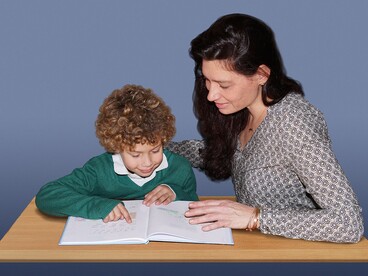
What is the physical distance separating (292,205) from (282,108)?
0.38 meters

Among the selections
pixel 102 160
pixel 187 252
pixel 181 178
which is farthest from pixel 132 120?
pixel 187 252

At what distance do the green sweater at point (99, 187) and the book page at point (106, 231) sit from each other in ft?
0.19

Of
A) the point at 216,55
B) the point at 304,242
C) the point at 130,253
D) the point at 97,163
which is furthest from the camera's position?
the point at 97,163

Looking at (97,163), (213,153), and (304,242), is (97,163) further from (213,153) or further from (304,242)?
(304,242)

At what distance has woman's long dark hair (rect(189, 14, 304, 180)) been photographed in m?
2.44

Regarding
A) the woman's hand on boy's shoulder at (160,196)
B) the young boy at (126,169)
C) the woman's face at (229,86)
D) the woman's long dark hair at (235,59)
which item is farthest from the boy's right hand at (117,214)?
the woman's long dark hair at (235,59)

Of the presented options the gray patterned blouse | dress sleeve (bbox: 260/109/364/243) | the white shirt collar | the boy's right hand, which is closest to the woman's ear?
the gray patterned blouse

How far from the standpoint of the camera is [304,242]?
7.15 feet

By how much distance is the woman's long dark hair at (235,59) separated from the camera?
8.00 feet

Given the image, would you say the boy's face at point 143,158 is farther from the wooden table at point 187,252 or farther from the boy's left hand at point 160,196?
the wooden table at point 187,252

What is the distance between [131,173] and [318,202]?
749mm

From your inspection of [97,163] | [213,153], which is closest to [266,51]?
[213,153]

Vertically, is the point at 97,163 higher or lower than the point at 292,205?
higher

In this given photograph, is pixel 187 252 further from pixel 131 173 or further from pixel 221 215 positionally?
pixel 131 173
